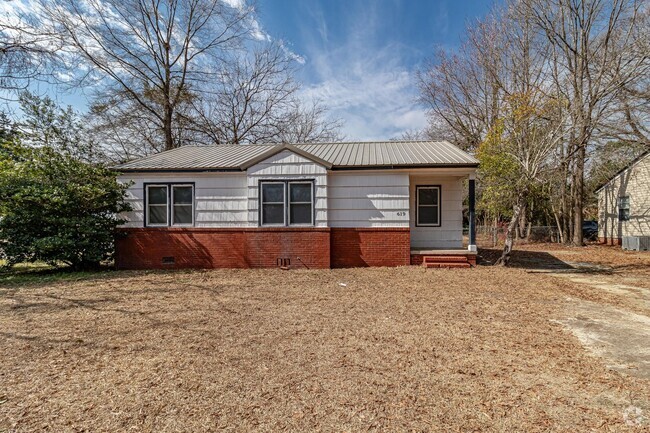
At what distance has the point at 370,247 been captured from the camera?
949cm

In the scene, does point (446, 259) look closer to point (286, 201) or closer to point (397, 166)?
point (397, 166)

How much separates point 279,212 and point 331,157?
2.79m

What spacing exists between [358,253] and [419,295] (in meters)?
3.39

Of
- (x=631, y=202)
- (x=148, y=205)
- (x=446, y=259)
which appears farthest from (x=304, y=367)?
(x=631, y=202)

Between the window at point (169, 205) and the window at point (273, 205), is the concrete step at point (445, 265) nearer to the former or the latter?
the window at point (273, 205)

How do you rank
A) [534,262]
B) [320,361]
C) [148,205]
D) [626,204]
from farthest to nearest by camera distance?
[626,204] → [534,262] → [148,205] → [320,361]

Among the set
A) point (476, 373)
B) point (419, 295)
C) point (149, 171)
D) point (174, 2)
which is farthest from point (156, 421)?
point (174, 2)

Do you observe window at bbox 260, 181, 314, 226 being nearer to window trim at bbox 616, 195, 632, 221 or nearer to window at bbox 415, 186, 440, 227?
window at bbox 415, 186, 440, 227

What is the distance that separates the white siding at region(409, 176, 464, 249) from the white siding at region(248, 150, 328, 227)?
3.54 metres

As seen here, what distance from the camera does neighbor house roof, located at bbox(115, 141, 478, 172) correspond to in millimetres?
9164

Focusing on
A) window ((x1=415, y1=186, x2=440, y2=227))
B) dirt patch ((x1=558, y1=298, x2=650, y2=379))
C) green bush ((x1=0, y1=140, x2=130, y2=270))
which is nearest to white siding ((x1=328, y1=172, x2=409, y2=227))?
window ((x1=415, y1=186, x2=440, y2=227))

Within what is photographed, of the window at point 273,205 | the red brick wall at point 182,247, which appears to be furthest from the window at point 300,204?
the red brick wall at point 182,247

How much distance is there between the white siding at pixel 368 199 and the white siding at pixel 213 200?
291 centimetres

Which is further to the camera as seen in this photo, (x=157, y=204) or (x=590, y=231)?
(x=590, y=231)
